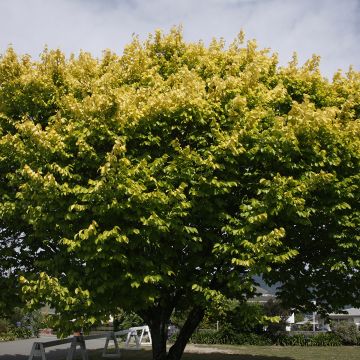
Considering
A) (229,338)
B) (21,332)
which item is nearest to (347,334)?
(229,338)

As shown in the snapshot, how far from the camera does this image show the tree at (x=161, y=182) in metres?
10.5

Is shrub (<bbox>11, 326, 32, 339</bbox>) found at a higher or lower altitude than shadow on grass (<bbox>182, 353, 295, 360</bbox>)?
higher

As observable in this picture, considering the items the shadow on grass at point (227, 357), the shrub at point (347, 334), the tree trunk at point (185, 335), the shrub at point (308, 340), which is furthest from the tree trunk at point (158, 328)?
the shrub at point (347, 334)

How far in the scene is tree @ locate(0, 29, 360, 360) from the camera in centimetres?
1054

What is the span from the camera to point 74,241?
10.4 meters

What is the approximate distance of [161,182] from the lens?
10797mm

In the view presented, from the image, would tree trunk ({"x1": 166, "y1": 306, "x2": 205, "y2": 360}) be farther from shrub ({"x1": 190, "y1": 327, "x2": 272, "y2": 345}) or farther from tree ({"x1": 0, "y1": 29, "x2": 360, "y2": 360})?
shrub ({"x1": 190, "y1": 327, "x2": 272, "y2": 345})

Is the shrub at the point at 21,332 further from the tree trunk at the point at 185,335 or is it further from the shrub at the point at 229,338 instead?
the tree trunk at the point at 185,335

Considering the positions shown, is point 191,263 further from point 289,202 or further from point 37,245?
point 37,245

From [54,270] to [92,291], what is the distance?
1358mm

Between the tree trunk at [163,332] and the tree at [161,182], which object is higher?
the tree at [161,182]

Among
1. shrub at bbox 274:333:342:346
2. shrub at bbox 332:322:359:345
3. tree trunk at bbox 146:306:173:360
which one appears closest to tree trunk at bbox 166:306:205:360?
tree trunk at bbox 146:306:173:360

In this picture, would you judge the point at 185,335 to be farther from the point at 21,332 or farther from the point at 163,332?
the point at 21,332

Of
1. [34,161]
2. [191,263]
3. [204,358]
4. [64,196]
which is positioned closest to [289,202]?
[191,263]
